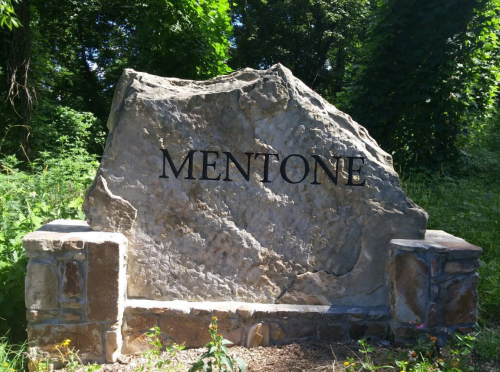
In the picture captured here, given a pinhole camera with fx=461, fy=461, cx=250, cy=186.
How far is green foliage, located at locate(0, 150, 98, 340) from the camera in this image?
3.25 m

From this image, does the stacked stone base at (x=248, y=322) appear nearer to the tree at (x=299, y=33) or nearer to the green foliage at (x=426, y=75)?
the green foliage at (x=426, y=75)

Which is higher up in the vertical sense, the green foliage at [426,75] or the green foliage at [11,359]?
the green foliage at [426,75]

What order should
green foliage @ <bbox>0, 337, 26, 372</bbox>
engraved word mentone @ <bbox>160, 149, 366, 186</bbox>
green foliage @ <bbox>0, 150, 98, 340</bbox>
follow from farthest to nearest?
green foliage @ <bbox>0, 150, 98, 340</bbox>
engraved word mentone @ <bbox>160, 149, 366, 186</bbox>
green foliage @ <bbox>0, 337, 26, 372</bbox>

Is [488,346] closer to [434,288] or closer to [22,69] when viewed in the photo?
[434,288]

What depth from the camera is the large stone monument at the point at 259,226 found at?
2975 millimetres

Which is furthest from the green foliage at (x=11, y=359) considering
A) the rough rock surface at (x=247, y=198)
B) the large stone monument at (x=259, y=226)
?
the rough rock surface at (x=247, y=198)

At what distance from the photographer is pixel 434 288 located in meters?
2.97

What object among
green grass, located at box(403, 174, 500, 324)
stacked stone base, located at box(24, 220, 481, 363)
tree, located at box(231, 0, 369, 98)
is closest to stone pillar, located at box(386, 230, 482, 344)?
stacked stone base, located at box(24, 220, 481, 363)

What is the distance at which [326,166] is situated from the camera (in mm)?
3191

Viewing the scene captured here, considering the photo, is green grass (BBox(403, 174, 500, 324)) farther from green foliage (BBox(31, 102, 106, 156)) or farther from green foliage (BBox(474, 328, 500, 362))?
green foliage (BBox(31, 102, 106, 156))

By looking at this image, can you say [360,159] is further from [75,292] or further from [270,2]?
[270,2]

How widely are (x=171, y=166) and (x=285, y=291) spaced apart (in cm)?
115

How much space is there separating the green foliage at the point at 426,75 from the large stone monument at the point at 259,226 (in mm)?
4412

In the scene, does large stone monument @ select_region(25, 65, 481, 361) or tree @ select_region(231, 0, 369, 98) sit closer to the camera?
large stone monument @ select_region(25, 65, 481, 361)
